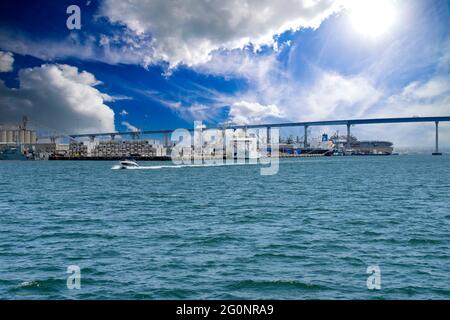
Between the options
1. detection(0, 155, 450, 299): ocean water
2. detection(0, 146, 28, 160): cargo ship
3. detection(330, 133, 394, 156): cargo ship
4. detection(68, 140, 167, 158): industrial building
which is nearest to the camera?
detection(0, 155, 450, 299): ocean water

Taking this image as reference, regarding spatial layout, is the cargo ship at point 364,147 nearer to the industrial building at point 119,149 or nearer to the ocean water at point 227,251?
the industrial building at point 119,149

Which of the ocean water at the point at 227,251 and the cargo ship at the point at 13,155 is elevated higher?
the cargo ship at the point at 13,155

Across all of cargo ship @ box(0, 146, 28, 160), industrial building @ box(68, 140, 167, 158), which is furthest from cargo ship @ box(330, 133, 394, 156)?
cargo ship @ box(0, 146, 28, 160)

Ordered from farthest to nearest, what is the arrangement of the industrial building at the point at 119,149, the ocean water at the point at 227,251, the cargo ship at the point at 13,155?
the cargo ship at the point at 13,155, the industrial building at the point at 119,149, the ocean water at the point at 227,251

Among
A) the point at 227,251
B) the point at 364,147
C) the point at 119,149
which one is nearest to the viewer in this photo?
the point at 227,251

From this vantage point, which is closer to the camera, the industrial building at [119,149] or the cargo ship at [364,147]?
the industrial building at [119,149]

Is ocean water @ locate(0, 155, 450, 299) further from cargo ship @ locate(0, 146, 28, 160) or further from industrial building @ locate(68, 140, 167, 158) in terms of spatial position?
cargo ship @ locate(0, 146, 28, 160)

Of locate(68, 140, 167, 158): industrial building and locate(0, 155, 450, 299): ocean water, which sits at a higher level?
locate(68, 140, 167, 158): industrial building

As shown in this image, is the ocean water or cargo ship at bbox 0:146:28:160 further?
cargo ship at bbox 0:146:28:160

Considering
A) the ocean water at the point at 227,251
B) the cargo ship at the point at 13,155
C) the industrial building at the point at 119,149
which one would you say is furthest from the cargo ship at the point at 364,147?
the ocean water at the point at 227,251

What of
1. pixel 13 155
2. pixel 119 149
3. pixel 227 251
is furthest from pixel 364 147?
pixel 227 251

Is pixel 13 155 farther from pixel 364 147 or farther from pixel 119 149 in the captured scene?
pixel 364 147

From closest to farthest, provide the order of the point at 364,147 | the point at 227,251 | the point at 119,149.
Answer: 1. the point at 227,251
2. the point at 119,149
3. the point at 364,147
